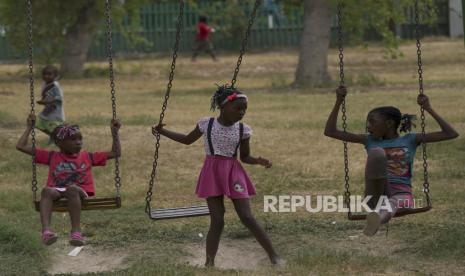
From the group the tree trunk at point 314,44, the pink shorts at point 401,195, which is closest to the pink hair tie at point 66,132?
the pink shorts at point 401,195

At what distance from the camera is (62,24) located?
26.0 meters

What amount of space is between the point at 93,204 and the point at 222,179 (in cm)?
91

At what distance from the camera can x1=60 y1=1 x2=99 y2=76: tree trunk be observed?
26516 mm

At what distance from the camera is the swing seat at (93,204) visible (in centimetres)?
788

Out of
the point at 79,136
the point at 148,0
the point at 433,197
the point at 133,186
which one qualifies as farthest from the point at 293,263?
the point at 148,0

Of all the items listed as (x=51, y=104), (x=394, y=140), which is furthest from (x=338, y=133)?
(x=51, y=104)

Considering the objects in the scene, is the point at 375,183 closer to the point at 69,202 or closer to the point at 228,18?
the point at 69,202

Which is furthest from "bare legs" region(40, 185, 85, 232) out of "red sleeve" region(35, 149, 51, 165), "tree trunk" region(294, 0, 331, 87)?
"tree trunk" region(294, 0, 331, 87)

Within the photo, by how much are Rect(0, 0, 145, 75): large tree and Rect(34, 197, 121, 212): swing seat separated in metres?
15.8

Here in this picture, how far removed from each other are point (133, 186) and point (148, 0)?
51.3 ft

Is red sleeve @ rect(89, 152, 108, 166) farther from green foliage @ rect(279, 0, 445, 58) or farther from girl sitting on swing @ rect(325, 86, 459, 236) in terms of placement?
green foliage @ rect(279, 0, 445, 58)

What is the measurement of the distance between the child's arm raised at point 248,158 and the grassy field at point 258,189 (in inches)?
28.1

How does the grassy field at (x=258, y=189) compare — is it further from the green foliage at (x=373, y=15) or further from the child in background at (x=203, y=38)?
the child in background at (x=203, y=38)

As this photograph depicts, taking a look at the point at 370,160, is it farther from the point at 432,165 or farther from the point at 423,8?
the point at 423,8
